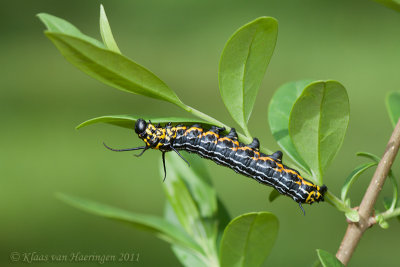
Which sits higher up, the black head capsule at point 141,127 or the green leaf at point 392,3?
the green leaf at point 392,3

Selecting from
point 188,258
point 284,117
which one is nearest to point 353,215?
point 284,117

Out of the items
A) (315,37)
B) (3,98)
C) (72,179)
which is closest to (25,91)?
(3,98)

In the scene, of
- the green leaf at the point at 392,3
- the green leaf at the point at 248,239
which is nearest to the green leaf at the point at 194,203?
the green leaf at the point at 248,239

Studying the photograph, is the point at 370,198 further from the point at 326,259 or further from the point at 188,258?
the point at 188,258

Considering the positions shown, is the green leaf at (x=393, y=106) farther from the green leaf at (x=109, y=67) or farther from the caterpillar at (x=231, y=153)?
the green leaf at (x=109, y=67)

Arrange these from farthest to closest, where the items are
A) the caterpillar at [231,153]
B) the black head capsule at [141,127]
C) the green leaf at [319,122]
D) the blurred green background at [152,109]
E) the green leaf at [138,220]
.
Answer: the blurred green background at [152,109] < the caterpillar at [231,153] < the black head capsule at [141,127] < the green leaf at [138,220] < the green leaf at [319,122]

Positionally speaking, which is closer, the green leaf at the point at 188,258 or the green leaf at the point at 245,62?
the green leaf at the point at 245,62

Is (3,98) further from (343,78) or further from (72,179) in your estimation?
(343,78)
